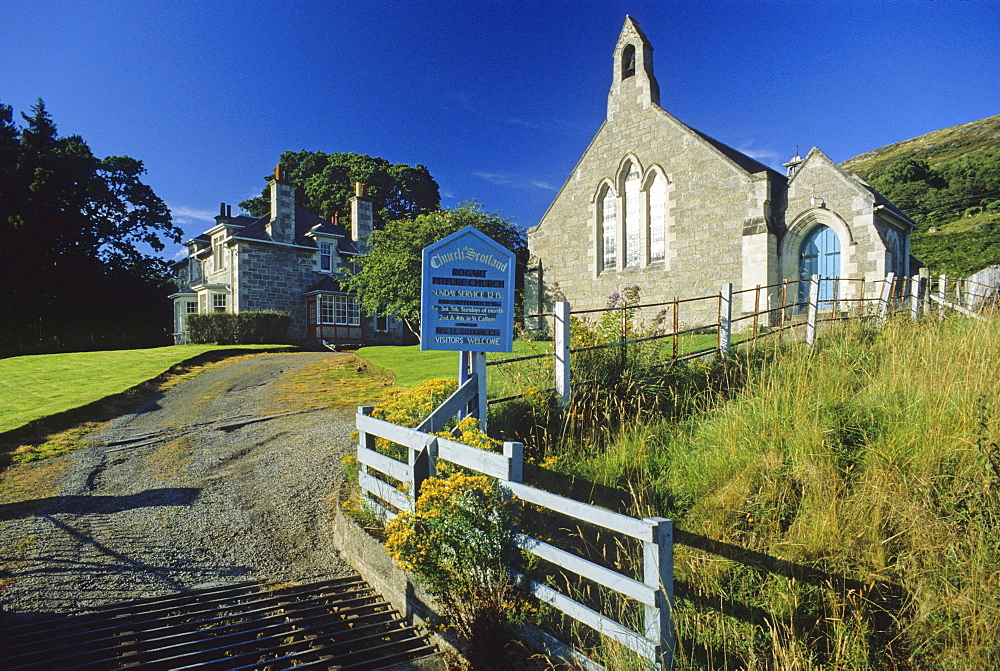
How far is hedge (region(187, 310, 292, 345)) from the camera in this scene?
26.3m

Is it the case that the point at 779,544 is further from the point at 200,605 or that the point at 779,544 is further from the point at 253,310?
the point at 253,310

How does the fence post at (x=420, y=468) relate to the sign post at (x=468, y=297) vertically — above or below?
below

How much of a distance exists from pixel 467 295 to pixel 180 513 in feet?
13.9

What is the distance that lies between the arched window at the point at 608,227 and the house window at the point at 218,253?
67.5 ft

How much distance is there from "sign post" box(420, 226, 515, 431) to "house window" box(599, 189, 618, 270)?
15287 millimetres

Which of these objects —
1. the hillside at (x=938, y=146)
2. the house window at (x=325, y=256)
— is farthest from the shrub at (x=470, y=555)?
the hillside at (x=938, y=146)

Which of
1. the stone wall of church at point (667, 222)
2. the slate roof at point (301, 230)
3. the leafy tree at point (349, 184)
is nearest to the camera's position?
the stone wall of church at point (667, 222)

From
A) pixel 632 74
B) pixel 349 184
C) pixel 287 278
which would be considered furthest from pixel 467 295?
pixel 349 184

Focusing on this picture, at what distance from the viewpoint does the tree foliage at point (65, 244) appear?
98.4ft

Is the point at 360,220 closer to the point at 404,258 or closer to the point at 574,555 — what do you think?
the point at 404,258

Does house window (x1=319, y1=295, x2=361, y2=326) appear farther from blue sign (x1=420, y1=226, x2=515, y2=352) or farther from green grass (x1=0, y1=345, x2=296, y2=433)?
blue sign (x1=420, y1=226, x2=515, y2=352)

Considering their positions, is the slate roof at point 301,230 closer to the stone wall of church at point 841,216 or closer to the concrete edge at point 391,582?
the stone wall of church at point 841,216

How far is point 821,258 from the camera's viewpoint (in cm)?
1636

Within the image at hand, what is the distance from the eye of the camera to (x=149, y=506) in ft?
22.8
